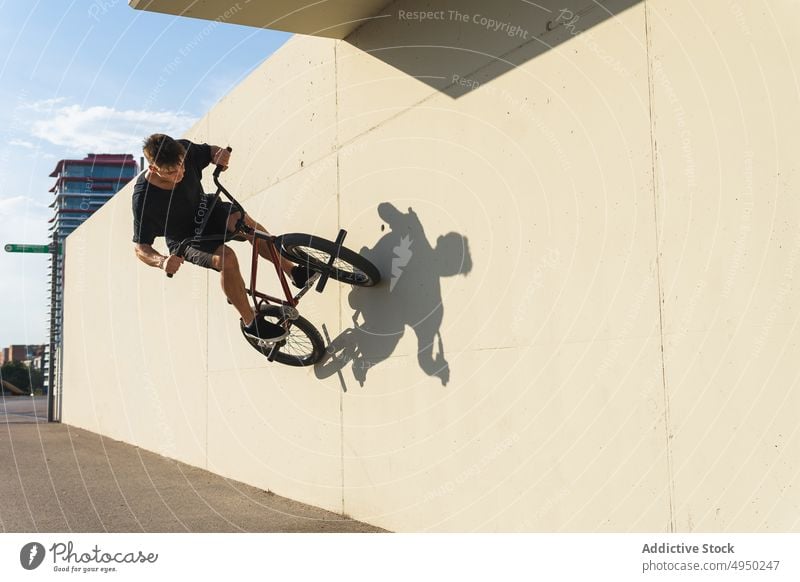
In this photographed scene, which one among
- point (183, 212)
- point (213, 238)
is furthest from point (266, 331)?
point (183, 212)

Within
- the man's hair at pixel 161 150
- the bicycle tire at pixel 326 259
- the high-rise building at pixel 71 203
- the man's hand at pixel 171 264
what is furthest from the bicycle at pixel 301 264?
the high-rise building at pixel 71 203

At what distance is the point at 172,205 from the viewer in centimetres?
615

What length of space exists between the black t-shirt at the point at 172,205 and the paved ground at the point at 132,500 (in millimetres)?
2264

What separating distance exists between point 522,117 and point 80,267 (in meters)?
13.5

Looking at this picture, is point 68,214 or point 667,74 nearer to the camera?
point 667,74

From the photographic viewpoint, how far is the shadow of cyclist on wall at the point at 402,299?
18.5 feet

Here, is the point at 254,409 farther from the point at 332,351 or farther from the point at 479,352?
the point at 479,352

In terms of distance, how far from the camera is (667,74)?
4047 millimetres

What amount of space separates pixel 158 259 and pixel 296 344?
1695 millimetres

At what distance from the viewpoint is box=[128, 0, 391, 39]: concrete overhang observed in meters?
6.02

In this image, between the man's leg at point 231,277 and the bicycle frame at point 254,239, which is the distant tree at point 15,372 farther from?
the man's leg at point 231,277

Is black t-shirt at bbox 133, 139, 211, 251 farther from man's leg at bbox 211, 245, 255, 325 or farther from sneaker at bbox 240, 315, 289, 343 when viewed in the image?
sneaker at bbox 240, 315, 289, 343
